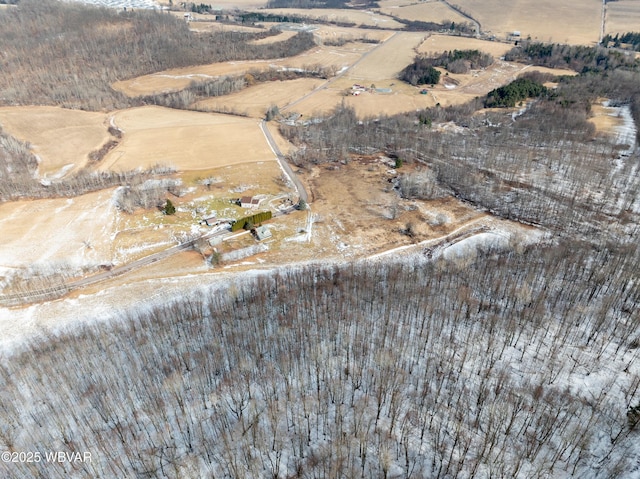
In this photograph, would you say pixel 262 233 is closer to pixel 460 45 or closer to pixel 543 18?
pixel 460 45

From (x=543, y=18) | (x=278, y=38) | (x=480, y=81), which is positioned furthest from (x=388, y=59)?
(x=543, y=18)

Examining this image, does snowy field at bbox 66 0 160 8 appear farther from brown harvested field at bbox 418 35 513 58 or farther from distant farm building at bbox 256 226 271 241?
distant farm building at bbox 256 226 271 241

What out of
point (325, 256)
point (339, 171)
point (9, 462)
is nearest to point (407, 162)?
point (339, 171)

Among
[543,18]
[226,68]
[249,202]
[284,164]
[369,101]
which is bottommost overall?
[249,202]

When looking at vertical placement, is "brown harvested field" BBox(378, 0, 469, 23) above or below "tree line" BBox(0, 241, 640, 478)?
above

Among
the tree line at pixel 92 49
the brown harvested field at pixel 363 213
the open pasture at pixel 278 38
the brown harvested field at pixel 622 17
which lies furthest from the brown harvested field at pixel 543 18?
the brown harvested field at pixel 363 213

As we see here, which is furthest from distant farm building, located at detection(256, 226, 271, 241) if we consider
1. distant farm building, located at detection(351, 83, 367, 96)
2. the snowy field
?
the snowy field
